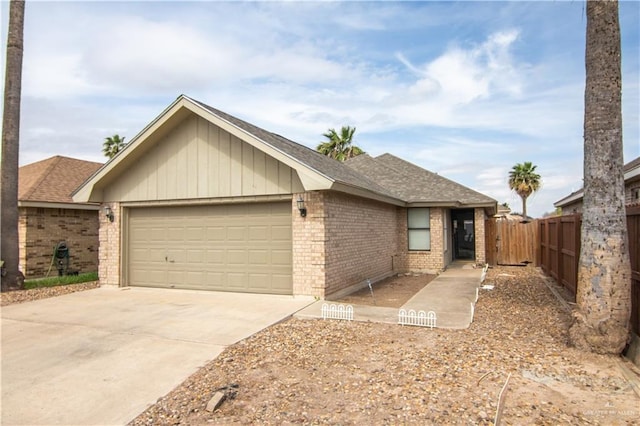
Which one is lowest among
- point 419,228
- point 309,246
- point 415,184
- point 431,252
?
point 431,252

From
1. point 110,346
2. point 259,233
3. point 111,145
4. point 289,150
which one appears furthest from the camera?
point 111,145

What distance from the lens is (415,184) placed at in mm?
16500

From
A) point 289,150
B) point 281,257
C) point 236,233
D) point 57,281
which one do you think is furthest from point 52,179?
point 281,257

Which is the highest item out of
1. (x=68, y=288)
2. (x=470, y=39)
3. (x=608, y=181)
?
(x=470, y=39)

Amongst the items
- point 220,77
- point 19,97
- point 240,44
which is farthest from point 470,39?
point 19,97

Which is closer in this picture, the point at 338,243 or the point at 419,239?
the point at 338,243

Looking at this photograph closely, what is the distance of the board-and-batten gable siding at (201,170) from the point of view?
9.07 meters

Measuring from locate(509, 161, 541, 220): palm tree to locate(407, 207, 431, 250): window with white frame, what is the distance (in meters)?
28.3

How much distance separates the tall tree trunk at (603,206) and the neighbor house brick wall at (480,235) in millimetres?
11007

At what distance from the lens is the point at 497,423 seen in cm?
327

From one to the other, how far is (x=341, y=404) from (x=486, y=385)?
1657 millimetres

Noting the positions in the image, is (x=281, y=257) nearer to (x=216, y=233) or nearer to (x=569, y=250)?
Answer: (x=216, y=233)

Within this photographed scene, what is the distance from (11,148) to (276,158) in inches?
330

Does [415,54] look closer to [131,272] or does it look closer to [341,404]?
[131,272]
